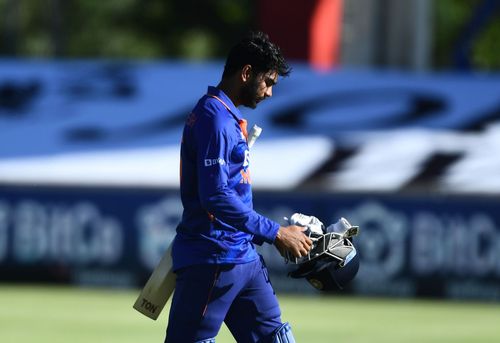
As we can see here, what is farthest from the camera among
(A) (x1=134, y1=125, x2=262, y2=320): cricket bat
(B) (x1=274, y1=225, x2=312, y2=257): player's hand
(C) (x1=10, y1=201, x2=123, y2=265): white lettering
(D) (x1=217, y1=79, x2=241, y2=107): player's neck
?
(C) (x1=10, y1=201, x2=123, y2=265): white lettering

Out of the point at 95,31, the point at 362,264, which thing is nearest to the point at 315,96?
the point at 362,264

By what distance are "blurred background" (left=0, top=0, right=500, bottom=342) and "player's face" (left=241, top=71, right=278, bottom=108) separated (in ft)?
30.8

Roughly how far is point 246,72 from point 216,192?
2.52ft

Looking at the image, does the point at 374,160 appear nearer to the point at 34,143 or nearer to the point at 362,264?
the point at 362,264

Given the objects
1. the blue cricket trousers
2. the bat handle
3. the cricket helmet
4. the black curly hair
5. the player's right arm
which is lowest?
the blue cricket trousers

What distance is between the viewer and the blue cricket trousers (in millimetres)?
7461

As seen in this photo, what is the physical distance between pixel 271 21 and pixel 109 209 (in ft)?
19.0

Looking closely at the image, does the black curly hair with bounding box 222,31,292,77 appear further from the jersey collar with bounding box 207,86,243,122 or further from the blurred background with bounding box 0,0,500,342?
the blurred background with bounding box 0,0,500,342

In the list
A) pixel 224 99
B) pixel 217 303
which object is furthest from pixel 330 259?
pixel 224 99

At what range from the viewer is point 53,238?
18750 mm

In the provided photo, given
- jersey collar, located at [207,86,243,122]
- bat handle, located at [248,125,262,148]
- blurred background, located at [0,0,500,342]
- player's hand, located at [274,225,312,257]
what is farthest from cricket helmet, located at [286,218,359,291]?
blurred background, located at [0,0,500,342]

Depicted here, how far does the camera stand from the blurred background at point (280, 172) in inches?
701

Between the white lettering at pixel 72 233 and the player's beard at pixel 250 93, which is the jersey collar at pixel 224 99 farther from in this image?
the white lettering at pixel 72 233

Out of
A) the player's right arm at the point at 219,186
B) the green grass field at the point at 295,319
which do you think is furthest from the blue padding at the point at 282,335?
the green grass field at the point at 295,319
